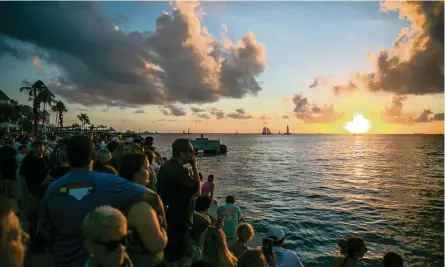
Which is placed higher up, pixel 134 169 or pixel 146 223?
pixel 134 169

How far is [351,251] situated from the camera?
216 inches

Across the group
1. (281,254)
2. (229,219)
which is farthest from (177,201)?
(229,219)

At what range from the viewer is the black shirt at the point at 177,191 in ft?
13.1

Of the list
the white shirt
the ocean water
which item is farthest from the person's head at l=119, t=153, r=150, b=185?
the ocean water

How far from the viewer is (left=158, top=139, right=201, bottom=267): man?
400 centimetres

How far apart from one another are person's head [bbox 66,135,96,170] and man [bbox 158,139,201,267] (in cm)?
148

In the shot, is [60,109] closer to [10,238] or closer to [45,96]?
[45,96]

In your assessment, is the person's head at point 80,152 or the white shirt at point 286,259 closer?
the person's head at point 80,152

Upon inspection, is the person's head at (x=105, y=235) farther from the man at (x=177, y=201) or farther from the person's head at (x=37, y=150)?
the person's head at (x=37, y=150)

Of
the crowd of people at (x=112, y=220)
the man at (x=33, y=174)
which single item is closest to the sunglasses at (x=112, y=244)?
the crowd of people at (x=112, y=220)

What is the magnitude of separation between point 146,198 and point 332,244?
14.9 metres

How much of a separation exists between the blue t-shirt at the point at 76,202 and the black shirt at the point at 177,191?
5.10 feet

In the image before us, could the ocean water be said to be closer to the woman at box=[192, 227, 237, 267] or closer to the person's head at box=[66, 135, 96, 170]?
the woman at box=[192, 227, 237, 267]

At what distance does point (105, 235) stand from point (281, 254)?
3.88m
